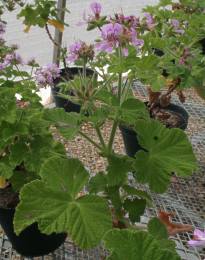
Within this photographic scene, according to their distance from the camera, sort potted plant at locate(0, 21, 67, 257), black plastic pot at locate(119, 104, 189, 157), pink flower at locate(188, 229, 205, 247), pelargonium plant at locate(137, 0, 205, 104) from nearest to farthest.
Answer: pink flower at locate(188, 229, 205, 247) < potted plant at locate(0, 21, 67, 257) < pelargonium plant at locate(137, 0, 205, 104) < black plastic pot at locate(119, 104, 189, 157)

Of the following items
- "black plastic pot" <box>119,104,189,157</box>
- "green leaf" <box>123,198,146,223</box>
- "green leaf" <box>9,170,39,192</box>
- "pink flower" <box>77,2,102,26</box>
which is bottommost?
"black plastic pot" <box>119,104,189,157</box>

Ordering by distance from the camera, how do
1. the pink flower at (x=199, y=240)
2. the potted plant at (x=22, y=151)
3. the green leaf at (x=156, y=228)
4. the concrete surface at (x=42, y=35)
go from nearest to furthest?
the pink flower at (x=199, y=240) < the green leaf at (x=156, y=228) < the potted plant at (x=22, y=151) < the concrete surface at (x=42, y=35)

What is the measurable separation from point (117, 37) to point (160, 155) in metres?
0.26

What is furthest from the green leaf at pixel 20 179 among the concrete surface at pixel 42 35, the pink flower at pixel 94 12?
the concrete surface at pixel 42 35

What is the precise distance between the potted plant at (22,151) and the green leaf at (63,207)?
0.15 m

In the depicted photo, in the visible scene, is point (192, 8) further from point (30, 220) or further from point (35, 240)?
point (30, 220)

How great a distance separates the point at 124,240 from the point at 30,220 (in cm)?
26

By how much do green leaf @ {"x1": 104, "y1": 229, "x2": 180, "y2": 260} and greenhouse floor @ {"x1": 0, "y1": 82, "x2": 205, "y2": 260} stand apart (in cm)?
65

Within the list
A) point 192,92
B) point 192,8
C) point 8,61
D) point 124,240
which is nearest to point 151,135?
point 124,240

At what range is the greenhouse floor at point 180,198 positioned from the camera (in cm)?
118

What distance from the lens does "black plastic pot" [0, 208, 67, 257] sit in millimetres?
1101

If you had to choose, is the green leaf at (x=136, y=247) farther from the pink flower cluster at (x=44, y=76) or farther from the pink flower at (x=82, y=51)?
the pink flower cluster at (x=44, y=76)

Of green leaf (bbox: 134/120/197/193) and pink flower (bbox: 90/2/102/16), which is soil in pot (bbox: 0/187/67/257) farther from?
pink flower (bbox: 90/2/102/16)

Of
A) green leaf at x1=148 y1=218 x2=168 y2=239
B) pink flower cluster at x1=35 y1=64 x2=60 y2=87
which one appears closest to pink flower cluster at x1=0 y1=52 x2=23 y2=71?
pink flower cluster at x1=35 y1=64 x2=60 y2=87
